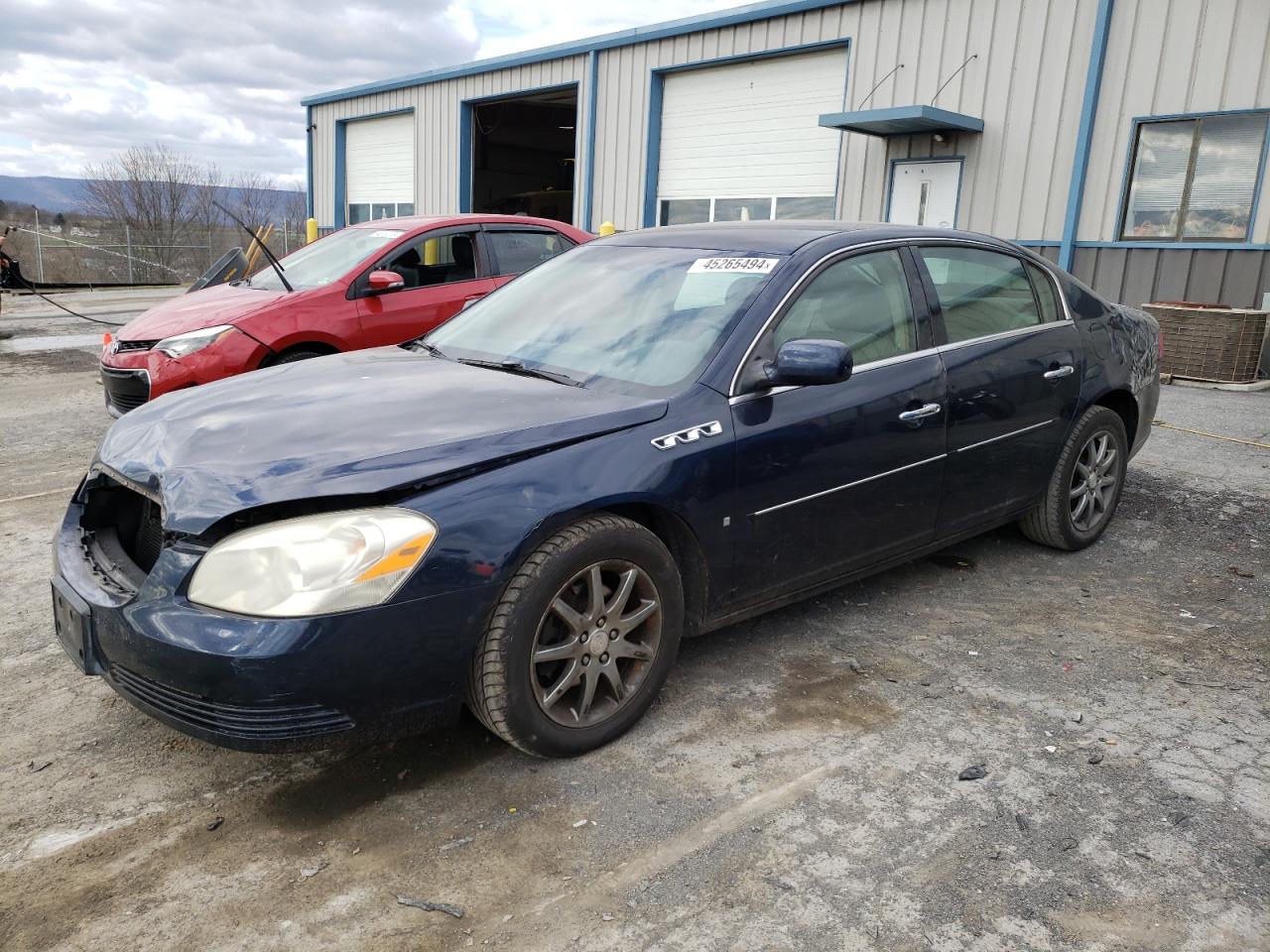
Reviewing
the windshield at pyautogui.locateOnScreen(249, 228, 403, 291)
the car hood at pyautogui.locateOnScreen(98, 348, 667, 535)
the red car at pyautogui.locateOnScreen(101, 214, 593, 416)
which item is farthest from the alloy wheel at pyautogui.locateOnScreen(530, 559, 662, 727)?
the windshield at pyautogui.locateOnScreen(249, 228, 403, 291)

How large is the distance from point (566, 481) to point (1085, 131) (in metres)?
11.4

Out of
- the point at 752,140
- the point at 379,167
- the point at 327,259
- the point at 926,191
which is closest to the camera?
the point at 327,259

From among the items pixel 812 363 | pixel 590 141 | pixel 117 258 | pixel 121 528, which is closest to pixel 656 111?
pixel 590 141

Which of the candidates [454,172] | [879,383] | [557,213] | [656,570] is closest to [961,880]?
[656,570]

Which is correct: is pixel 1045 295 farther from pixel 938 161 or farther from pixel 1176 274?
pixel 938 161

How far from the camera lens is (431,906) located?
2352 millimetres

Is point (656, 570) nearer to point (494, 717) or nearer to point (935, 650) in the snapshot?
point (494, 717)

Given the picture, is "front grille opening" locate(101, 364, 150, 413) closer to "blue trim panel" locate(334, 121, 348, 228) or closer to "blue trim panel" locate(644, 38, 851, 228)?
"blue trim panel" locate(644, 38, 851, 228)

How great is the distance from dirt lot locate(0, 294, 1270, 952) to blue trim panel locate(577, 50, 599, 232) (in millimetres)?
15321

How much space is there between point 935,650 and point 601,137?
1579 cm

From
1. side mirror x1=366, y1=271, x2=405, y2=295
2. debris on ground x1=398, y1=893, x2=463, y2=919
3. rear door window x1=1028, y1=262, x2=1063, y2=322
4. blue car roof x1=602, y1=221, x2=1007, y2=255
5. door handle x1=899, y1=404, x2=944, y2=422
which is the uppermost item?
blue car roof x1=602, y1=221, x2=1007, y2=255

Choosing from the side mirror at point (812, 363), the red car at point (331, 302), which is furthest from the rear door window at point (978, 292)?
the red car at point (331, 302)

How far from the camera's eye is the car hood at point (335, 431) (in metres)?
2.61

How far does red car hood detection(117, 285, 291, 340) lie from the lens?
262 inches
